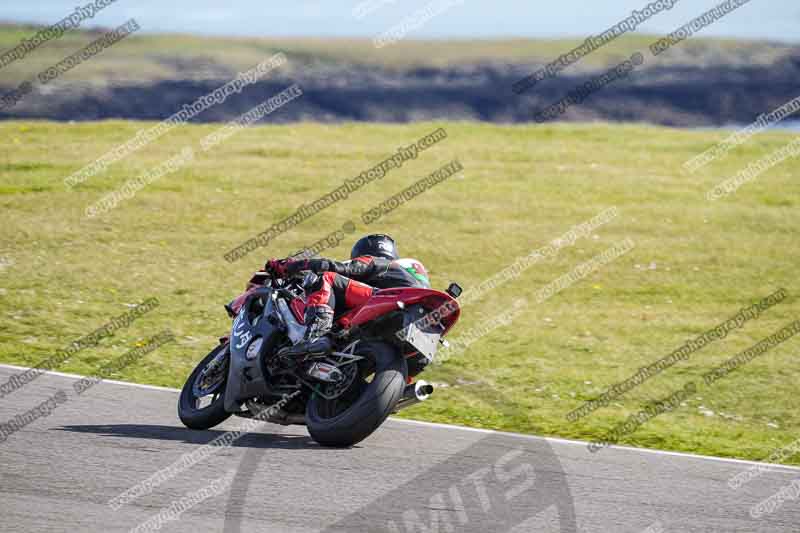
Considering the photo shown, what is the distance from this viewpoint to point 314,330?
7.95 meters

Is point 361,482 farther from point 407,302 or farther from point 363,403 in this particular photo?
point 407,302

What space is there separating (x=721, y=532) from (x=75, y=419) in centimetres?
478

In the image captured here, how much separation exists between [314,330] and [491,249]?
30.7 feet

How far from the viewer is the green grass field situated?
36.0ft

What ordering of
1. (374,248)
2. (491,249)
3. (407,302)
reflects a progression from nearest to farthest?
(407,302)
(374,248)
(491,249)

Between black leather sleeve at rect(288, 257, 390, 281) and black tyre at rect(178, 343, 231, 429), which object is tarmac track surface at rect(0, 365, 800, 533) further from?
black leather sleeve at rect(288, 257, 390, 281)

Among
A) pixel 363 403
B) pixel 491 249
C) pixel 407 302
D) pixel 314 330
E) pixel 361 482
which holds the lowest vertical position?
pixel 491 249

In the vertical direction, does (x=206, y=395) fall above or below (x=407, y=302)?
below

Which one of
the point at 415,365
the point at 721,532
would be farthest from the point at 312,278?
the point at 721,532

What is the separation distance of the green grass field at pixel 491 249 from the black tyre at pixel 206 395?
1773 millimetres

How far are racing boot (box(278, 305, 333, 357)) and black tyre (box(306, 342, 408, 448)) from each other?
0.30m

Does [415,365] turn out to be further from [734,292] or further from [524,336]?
[734,292]

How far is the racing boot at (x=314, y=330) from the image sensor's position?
311 inches

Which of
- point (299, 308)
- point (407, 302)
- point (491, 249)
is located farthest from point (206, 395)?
point (491, 249)
